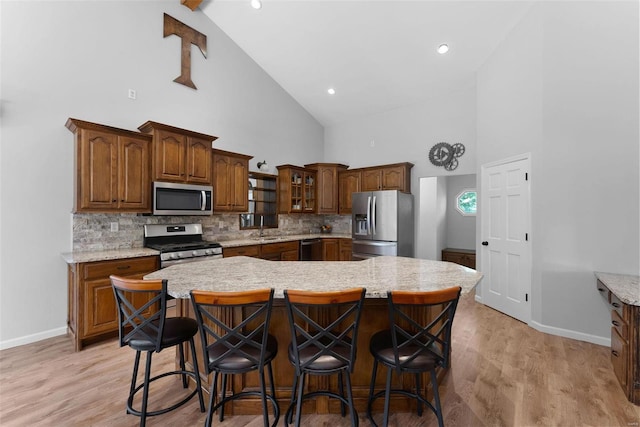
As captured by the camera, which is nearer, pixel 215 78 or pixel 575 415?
pixel 575 415

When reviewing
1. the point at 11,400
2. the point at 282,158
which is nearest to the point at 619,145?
the point at 282,158

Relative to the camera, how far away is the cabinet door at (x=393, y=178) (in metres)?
5.47

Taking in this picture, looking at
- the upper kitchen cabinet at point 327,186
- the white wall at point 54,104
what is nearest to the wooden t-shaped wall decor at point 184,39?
the white wall at point 54,104

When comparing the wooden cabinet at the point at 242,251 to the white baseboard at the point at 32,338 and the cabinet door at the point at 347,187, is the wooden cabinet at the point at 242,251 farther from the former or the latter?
the cabinet door at the point at 347,187

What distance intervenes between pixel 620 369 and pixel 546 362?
489mm

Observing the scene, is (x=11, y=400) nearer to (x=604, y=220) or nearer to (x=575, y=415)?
(x=575, y=415)

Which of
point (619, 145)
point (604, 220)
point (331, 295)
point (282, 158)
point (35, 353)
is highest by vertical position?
point (282, 158)

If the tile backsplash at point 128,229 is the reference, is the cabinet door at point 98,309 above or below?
below

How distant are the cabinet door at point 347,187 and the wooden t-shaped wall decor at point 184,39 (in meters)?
3.30

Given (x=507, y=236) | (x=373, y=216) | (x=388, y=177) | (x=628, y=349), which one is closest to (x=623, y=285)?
(x=628, y=349)

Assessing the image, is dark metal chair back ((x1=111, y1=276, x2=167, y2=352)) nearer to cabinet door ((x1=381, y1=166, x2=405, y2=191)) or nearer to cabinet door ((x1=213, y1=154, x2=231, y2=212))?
cabinet door ((x1=213, y1=154, x2=231, y2=212))

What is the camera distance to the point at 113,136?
3.29m

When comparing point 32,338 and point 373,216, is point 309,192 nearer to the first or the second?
point 373,216

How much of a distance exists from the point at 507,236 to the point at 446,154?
193cm
